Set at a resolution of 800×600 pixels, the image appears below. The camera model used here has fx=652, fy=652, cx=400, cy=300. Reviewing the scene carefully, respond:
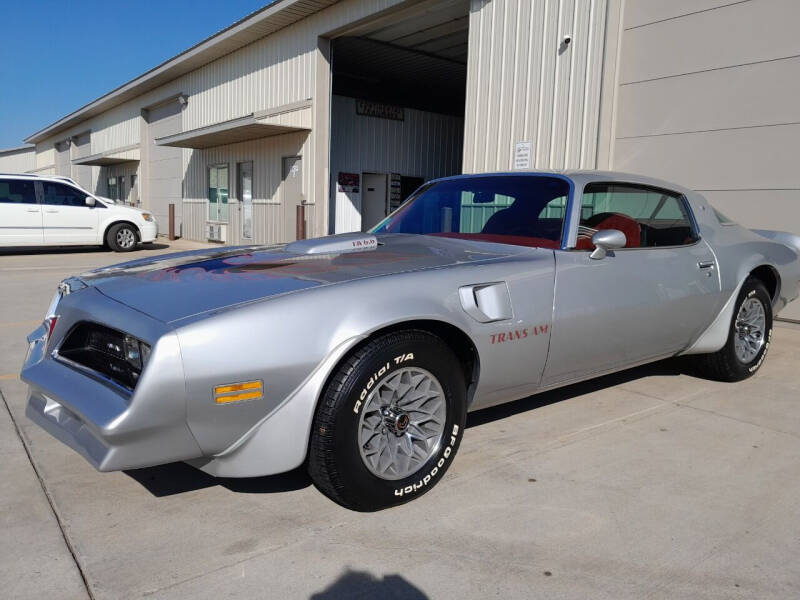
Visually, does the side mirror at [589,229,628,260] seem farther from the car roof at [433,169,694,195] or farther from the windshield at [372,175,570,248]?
the car roof at [433,169,694,195]

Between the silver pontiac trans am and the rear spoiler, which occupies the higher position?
the rear spoiler

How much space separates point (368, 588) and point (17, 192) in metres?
13.8

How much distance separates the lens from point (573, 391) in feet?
14.5

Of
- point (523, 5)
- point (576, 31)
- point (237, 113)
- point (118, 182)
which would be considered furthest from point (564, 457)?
point (118, 182)

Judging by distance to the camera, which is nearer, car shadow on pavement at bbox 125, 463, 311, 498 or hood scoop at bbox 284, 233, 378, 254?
car shadow on pavement at bbox 125, 463, 311, 498

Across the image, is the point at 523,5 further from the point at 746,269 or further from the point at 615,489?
the point at 615,489

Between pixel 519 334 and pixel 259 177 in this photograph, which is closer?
pixel 519 334

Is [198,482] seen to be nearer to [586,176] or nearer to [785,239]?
[586,176]

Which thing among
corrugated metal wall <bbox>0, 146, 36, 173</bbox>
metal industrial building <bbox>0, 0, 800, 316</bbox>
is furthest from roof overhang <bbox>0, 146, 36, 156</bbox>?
metal industrial building <bbox>0, 0, 800, 316</bbox>

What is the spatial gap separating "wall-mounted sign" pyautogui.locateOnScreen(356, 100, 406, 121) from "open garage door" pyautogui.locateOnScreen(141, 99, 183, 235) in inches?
269

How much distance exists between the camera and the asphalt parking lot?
220cm

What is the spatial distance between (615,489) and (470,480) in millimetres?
651

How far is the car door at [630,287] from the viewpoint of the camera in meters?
3.32

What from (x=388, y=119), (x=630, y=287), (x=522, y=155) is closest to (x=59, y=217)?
(x=388, y=119)
